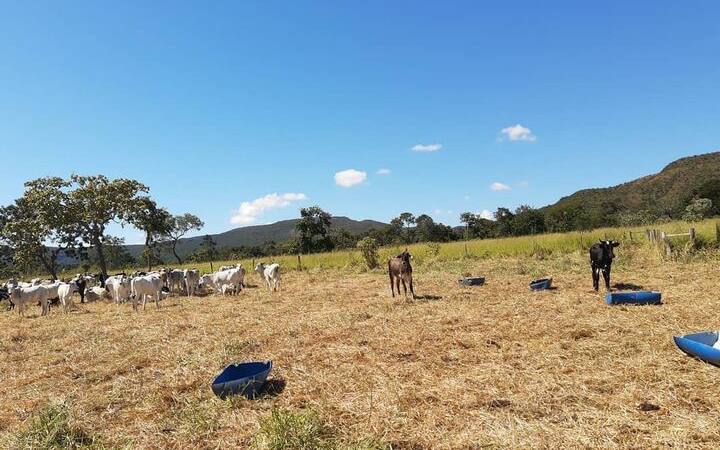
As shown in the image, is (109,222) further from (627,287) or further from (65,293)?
(627,287)

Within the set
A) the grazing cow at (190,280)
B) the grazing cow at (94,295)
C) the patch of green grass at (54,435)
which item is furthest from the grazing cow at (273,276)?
the patch of green grass at (54,435)

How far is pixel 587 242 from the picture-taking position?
28703mm

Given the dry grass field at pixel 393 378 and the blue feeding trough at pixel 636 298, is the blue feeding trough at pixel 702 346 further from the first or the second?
the blue feeding trough at pixel 636 298

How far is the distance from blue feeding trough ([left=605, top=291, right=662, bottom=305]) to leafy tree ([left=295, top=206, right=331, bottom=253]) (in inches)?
2065

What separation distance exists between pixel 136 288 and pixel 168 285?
18.8ft

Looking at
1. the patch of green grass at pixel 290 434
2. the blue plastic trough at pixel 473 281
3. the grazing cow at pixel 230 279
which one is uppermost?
the grazing cow at pixel 230 279

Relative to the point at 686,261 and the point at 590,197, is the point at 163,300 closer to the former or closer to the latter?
the point at 686,261

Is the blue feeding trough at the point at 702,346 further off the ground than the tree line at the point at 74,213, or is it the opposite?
the tree line at the point at 74,213

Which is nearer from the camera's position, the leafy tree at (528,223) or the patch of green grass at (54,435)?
the patch of green grass at (54,435)

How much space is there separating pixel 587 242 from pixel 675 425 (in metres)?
26.4

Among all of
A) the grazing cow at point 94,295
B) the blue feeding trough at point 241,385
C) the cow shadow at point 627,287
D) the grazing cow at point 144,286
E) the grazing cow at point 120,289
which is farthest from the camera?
the grazing cow at point 94,295

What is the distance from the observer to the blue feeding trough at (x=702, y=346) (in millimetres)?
6195

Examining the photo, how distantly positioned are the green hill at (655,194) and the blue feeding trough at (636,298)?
50.6m

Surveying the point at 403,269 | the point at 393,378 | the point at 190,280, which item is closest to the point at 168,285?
the point at 190,280
